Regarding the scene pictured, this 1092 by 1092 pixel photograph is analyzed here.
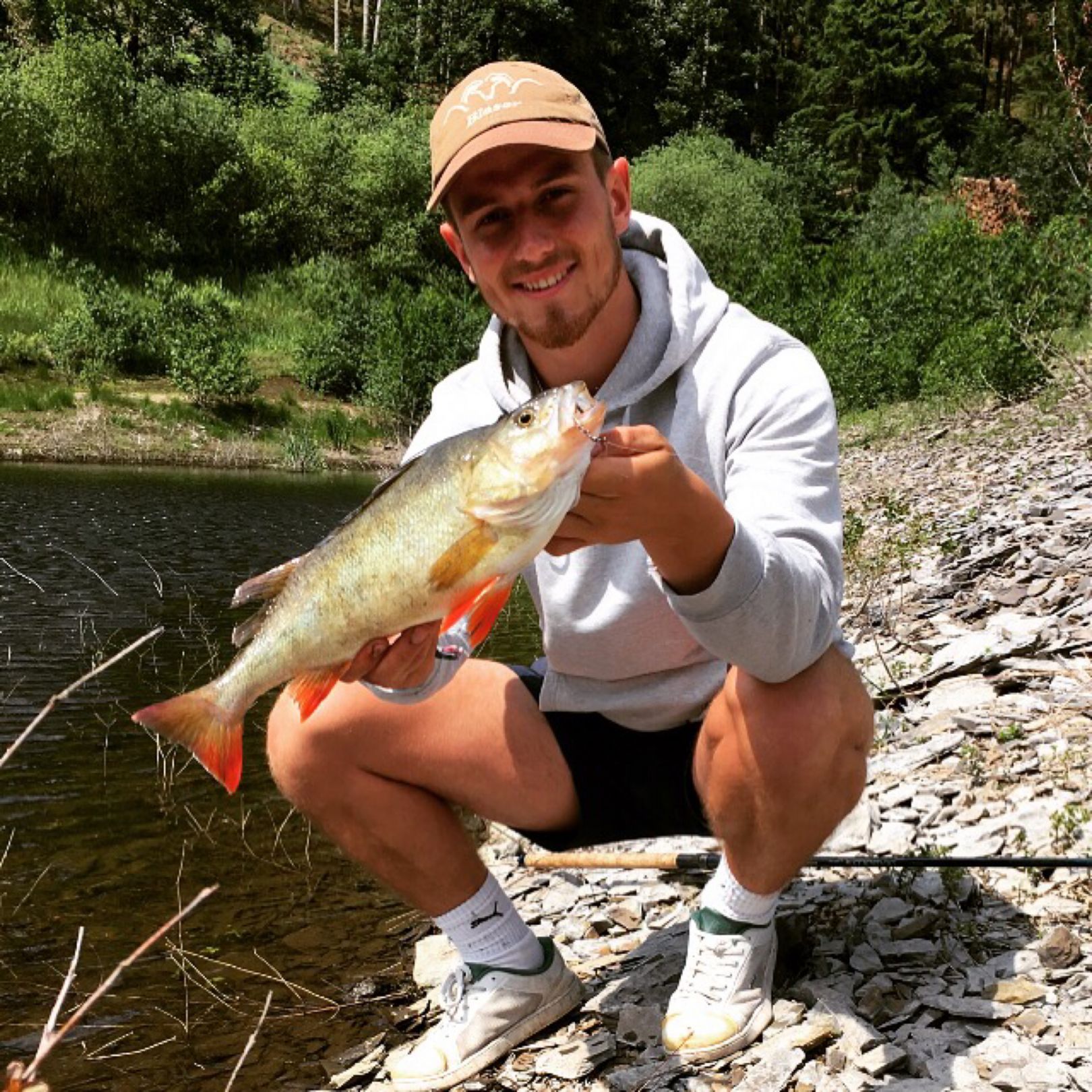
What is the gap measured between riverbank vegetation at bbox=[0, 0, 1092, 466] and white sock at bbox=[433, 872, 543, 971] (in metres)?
6.70

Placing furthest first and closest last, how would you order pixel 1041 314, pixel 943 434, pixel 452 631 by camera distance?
pixel 1041 314, pixel 943 434, pixel 452 631

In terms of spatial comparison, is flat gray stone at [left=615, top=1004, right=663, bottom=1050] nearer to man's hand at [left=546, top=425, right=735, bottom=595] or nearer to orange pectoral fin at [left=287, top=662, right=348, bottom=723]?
orange pectoral fin at [left=287, top=662, right=348, bottom=723]

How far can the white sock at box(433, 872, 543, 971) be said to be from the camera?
325 cm

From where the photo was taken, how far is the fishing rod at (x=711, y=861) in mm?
3238

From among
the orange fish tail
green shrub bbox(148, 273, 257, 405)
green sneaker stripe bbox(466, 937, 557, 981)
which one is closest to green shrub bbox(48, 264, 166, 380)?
green shrub bbox(148, 273, 257, 405)

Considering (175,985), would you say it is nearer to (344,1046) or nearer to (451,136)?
(344,1046)

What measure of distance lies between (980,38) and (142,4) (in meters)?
42.4

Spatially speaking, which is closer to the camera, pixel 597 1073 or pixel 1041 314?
pixel 597 1073

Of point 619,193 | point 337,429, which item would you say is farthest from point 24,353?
point 619,193

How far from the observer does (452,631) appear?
317cm

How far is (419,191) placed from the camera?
45.5 metres

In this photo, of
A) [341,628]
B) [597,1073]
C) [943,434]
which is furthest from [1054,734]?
[943,434]

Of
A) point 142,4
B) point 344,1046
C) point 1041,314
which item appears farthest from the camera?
point 142,4

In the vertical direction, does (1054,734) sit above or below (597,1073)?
above
